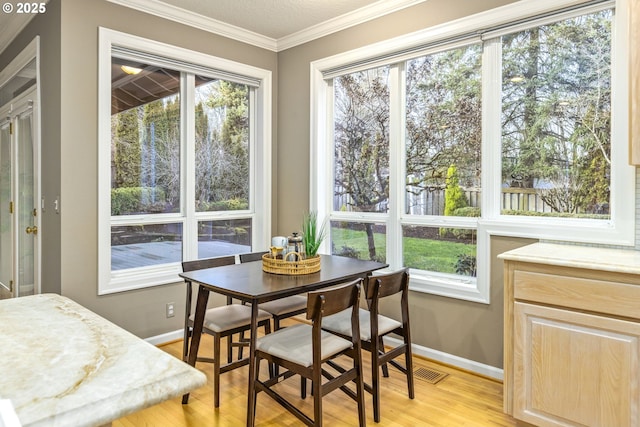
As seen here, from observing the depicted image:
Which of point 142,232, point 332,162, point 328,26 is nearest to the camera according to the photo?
point 142,232

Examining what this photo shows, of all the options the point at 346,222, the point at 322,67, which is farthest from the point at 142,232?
the point at 322,67

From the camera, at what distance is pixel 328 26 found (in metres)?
3.65

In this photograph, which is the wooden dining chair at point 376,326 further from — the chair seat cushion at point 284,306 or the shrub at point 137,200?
the shrub at point 137,200

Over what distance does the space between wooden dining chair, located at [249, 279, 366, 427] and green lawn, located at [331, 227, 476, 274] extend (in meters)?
1.18

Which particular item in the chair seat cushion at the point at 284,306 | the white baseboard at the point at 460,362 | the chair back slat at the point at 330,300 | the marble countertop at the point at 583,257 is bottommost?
the white baseboard at the point at 460,362

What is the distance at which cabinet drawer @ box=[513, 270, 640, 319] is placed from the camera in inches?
71.2

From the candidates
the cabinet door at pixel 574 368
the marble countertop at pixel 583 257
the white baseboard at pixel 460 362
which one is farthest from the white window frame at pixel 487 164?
the cabinet door at pixel 574 368

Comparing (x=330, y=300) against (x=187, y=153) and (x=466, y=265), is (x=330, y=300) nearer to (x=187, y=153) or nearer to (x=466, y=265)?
(x=466, y=265)

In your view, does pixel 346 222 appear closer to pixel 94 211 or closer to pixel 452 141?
pixel 452 141

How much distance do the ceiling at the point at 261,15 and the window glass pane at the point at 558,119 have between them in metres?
0.99

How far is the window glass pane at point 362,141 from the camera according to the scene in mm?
3486

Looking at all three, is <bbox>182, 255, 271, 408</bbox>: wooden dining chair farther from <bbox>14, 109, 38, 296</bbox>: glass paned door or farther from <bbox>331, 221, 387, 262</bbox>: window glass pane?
<bbox>14, 109, 38, 296</bbox>: glass paned door

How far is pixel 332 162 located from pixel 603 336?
255 cm

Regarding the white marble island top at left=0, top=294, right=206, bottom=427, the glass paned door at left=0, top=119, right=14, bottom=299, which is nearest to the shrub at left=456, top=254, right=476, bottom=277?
the white marble island top at left=0, top=294, right=206, bottom=427
